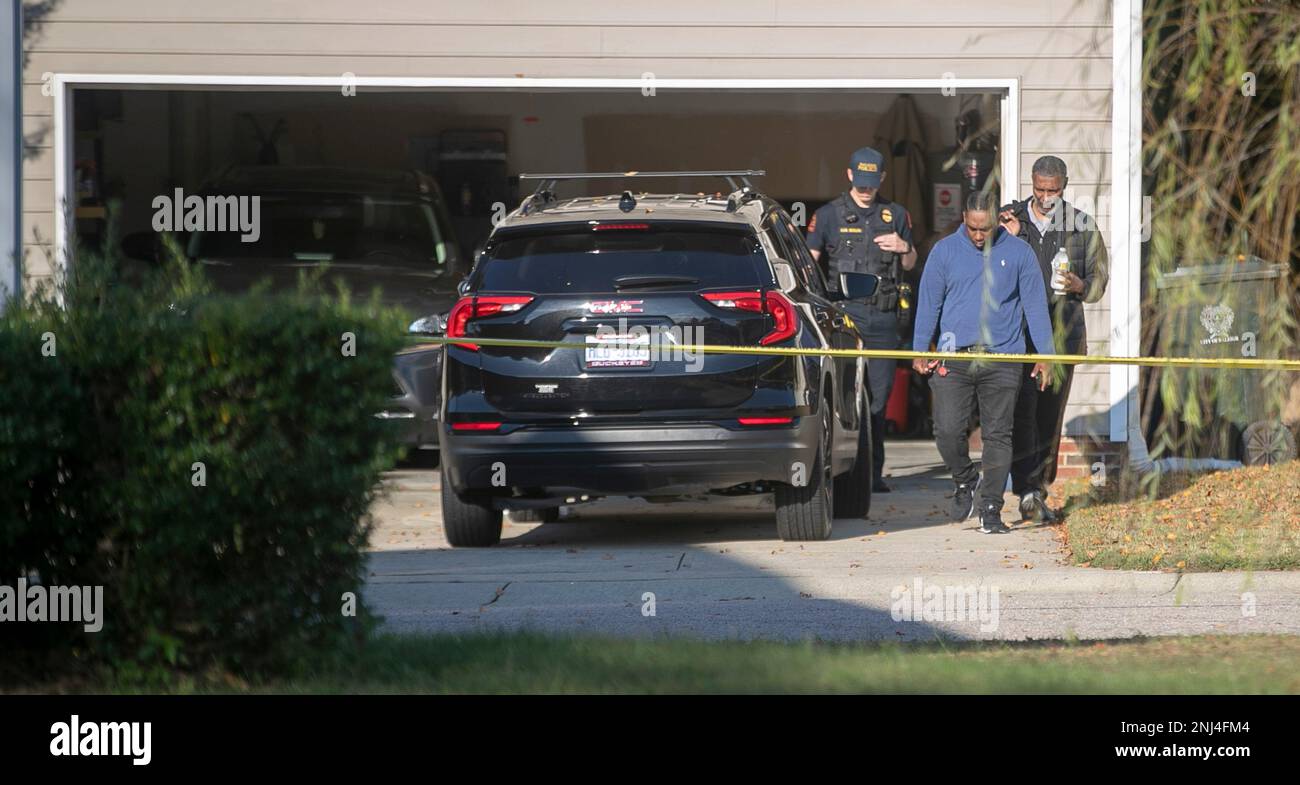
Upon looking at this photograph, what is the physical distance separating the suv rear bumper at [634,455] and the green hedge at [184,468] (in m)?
3.41

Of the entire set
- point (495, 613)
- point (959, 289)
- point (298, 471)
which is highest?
point (959, 289)

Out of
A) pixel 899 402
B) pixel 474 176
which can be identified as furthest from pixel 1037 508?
pixel 474 176

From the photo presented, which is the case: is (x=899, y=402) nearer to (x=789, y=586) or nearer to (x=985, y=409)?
(x=985, y=409)

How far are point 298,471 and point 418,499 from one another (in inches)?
262

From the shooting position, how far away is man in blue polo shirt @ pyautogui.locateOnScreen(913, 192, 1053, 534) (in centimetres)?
970

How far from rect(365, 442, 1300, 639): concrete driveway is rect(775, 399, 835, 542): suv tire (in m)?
0.11

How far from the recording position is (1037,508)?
10.3m

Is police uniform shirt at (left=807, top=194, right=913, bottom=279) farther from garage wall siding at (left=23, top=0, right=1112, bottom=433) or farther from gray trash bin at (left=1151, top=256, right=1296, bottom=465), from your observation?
gray trash bin at (left=1151, top=256, right=1296, bottom=465)

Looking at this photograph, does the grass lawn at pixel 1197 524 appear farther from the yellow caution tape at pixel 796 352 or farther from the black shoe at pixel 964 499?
the yellow caution tape at pixel 796 352

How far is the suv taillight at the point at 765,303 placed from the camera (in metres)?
8.81

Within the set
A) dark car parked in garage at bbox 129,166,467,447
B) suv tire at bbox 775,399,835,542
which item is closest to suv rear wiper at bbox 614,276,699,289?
suv tire at bbox 775,399,835,542
